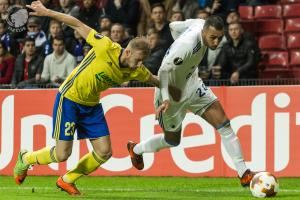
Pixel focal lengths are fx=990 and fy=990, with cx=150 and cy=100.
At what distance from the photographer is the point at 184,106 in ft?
Result: 40.0

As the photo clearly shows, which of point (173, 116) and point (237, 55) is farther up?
point (237, 55)

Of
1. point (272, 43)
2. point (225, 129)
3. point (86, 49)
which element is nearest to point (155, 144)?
point (225, 129)

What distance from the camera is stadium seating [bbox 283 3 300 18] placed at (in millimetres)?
17828

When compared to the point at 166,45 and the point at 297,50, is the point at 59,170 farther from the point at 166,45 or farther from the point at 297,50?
the point at 297,50

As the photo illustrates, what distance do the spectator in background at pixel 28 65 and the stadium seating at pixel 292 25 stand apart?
14.6ft

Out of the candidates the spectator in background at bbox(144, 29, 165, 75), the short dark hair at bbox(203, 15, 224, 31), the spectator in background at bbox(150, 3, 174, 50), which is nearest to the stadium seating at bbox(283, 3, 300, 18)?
the spectator in background at bbox(150, 3, 174, 50)

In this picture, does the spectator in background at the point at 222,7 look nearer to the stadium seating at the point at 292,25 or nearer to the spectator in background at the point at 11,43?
the stadium seating at the point at 292,25

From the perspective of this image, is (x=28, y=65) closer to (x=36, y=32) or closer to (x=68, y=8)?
(x=36, y=32)

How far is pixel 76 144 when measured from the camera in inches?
577

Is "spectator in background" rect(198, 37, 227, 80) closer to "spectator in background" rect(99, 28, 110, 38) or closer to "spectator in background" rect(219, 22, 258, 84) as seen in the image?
"spectator in background" rect(219, 22, 258, 84)

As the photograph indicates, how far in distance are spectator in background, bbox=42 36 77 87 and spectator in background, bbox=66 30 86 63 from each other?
584 millimetres

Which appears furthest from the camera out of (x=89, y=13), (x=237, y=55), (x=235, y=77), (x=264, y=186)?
(x=89, y=13)

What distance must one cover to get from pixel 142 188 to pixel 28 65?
4.73m

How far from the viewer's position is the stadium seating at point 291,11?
17.8 metres
